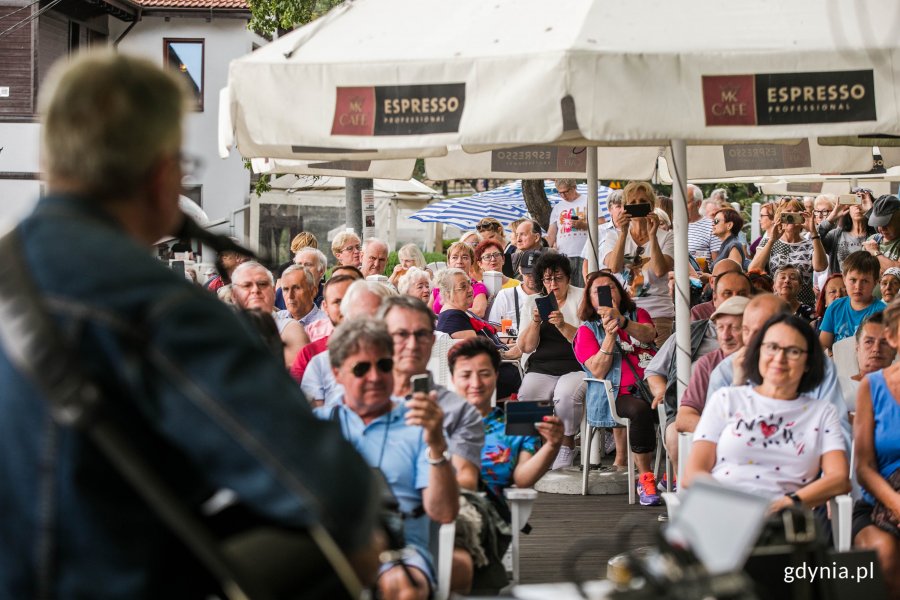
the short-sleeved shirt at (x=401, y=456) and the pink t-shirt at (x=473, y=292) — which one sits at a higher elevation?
the pink t-shirt at (x=473, y=292)

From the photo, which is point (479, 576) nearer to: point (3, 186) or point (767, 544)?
point (767, 544)

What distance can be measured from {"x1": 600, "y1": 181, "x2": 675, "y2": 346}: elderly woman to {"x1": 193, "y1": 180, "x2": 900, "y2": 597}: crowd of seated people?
0.06ft

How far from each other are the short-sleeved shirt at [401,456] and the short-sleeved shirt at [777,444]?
4.59 feet

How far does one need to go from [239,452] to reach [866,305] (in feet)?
24.9

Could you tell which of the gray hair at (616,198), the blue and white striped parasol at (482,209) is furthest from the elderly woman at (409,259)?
the blue and white striped parasol at (482,209)

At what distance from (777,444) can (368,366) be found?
1817 mm

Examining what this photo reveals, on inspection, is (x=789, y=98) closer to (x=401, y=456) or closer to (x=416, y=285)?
(x=401, y=456)

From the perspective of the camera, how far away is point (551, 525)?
26.1 feet

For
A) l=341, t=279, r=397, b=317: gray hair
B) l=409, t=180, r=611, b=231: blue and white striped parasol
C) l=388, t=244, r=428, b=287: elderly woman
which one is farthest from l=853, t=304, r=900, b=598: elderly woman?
l=409, t=180, r=611, b=231: blue and white striped parasol

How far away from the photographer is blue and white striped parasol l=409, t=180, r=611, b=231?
2366 centimetres

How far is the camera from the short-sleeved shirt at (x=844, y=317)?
8.70 metres

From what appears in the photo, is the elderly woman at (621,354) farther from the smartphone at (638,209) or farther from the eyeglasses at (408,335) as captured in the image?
the eyeglasses at (408,335)

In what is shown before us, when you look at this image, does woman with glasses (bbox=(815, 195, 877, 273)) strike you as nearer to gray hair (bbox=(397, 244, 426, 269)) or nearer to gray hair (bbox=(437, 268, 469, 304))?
gray hair (bbox=(397, 244, 426, 269))

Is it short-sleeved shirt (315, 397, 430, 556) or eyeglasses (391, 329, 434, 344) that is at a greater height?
eyeglasses (391, 329, 434, 344)
